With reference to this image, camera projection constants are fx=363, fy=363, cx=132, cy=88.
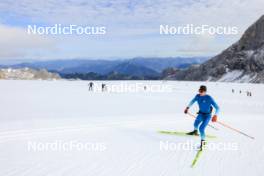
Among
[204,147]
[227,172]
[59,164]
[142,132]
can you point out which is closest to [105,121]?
[142,132]

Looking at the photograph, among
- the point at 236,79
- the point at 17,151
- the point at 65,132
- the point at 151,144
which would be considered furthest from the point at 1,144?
the point at 236,79

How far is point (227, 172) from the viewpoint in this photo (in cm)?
773

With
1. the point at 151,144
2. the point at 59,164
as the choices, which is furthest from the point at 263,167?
the point at 59,164

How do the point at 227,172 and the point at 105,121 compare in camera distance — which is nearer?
the point at 227,172

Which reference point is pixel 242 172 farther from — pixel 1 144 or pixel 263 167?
pixel 1 144

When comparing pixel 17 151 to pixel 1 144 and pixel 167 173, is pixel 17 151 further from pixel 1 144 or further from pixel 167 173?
pixel 167 173

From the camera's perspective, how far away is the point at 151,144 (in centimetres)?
1065

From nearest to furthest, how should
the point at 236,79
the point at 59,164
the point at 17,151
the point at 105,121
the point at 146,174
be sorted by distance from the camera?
the point at 146,174, the point at 59,164, the point at 17,151, the point at 105,121, the point at 236,79

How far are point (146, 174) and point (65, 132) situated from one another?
18.4ft

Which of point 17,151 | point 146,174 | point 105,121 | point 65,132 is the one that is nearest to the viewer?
point 146,174

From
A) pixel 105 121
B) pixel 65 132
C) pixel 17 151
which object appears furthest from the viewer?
pixel 105 121

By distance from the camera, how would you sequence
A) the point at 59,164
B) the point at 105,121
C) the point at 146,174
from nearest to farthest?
the point at 146,174 → the point at 59,164 → the point at 105,121

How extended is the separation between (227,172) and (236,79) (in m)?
186

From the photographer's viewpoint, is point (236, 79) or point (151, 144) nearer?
point (151, 144)
